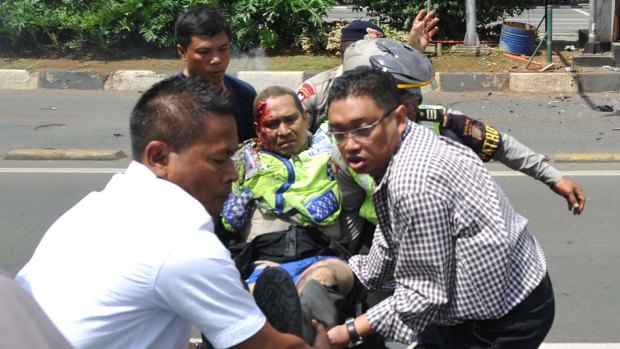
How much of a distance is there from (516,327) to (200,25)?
2070mm

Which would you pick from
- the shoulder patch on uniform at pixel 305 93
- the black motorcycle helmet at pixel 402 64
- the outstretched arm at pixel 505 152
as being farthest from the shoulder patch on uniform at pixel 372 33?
the outstretched arm at pixel 505 152

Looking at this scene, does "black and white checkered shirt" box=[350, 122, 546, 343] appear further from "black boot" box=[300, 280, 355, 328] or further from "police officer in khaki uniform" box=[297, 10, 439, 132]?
"police officer in khaki uniform" box=[297, 10, 439, 132]

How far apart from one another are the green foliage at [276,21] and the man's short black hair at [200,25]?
7.88 metres

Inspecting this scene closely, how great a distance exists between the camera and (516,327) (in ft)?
8.74

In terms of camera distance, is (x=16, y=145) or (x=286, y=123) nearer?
(x=286, y=123)

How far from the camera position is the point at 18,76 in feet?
37.8

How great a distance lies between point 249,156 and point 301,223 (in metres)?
0.34

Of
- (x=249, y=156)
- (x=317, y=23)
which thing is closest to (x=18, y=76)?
(x=317, y=23)

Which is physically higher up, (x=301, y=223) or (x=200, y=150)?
(x=200, y=150)

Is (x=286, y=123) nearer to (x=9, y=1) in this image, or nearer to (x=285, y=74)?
(x=285, y=74)

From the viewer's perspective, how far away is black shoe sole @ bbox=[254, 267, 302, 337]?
92.7 inches

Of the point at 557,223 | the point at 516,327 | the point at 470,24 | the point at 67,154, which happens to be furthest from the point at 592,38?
the point at 516,327

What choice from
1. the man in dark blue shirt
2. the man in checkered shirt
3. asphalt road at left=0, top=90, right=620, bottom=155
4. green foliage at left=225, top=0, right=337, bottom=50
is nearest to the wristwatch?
the man in checkered shirt

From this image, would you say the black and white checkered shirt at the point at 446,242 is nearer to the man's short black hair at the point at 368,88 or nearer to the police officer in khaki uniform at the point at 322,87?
the man's short black hair at the point at 368,88
